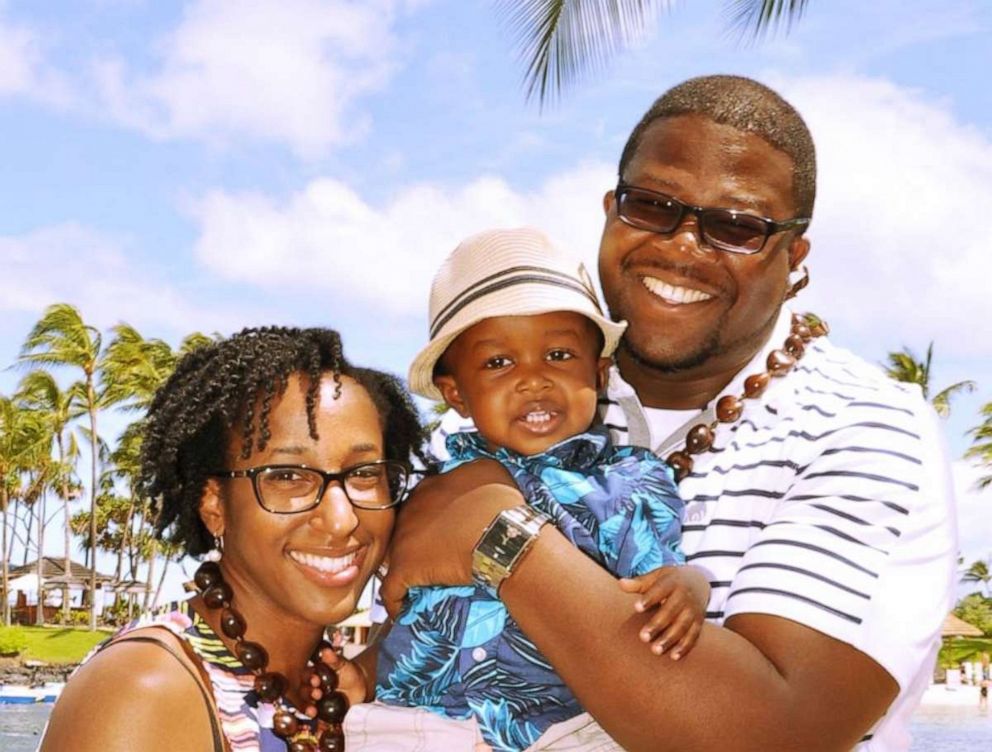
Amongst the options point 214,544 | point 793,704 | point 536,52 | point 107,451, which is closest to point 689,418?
→ point 793,704

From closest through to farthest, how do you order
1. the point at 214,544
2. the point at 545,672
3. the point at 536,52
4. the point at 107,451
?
the point at 545,672 < the point at 214,544 < the point at 536,52 < the point at 107,451

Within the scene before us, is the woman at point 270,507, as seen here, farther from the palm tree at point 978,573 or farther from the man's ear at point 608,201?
the palm tree at point 978,573

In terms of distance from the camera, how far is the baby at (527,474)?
3.43 m

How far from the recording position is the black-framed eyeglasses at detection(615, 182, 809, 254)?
394 cm

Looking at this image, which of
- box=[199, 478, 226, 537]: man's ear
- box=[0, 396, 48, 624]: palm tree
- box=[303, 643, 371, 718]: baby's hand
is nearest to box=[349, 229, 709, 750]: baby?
box=[303, 643, 371, 718]: baby's hand

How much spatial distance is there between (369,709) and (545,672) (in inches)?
20.5

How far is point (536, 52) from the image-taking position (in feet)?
41.9

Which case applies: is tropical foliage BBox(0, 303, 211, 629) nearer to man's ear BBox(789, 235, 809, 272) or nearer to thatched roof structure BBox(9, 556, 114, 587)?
thatched roof structure BBox(9, 556, 114, 587)

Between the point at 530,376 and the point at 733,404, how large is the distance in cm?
59

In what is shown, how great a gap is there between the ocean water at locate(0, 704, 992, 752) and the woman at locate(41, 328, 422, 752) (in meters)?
30.0

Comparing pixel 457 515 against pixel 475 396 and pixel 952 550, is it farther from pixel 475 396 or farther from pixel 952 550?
pixel 952 550

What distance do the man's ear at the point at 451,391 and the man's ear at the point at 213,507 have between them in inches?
33.3

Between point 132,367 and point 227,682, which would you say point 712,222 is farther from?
point 132,367

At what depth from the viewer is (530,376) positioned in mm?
3951
